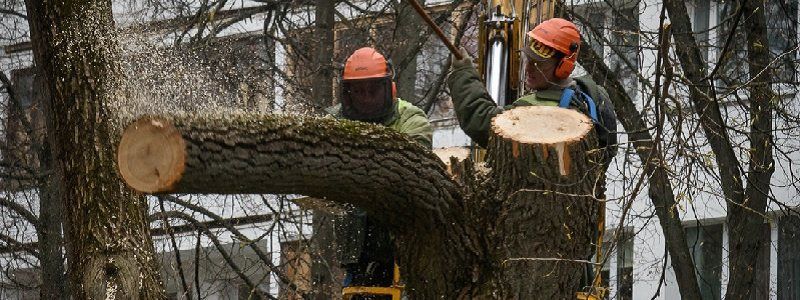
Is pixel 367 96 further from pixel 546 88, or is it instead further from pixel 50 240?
pixel 50 240

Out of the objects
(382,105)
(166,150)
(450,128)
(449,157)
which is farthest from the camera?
(450,128)

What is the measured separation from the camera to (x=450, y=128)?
81.5 feet

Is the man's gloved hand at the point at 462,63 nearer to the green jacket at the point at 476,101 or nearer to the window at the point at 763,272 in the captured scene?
the green jacket at the point at 476,101

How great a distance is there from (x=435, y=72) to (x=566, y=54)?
12.7 meters

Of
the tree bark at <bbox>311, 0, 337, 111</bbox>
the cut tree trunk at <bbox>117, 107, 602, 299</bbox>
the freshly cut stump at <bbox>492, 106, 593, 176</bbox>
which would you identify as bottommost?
the cut tree trunk at <bbox>117, 107, 602, 299</bbox>

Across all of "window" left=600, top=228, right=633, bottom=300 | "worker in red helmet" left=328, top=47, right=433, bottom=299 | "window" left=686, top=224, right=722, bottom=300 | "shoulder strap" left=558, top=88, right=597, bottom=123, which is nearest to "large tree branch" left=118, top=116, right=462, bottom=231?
"window" left=600, top=228, right=633, bottom=300

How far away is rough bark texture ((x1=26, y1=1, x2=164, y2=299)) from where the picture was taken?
12.1 m

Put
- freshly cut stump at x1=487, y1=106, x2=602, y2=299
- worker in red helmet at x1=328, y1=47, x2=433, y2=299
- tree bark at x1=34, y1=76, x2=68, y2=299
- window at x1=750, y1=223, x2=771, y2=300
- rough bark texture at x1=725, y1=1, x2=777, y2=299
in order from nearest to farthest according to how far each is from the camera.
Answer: freshly cut stump at x1=487, y1=106, x2=602, y2=299 → worker in red helmet at x1=328, y1=47, x2=433, y2=299 → rough bark texture at x1=725, y1=1, x2=777, y2=299 → window at x1=750, y1=223, x2=771, y2=300 → tree bark at x1=34, y1=76, x2=68, y2=299

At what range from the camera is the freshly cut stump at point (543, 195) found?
9289 mm

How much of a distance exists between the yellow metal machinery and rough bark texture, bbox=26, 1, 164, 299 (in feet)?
4.56

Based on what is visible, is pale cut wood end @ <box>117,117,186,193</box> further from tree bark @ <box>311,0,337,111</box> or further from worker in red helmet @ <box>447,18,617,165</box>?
tree bark @ <box>311,0,337,111</box>

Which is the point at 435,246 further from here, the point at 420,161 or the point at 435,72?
the point at 435,72

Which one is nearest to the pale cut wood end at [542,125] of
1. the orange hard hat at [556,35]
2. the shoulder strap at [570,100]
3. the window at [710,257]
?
the shoulder strap at [570,100]

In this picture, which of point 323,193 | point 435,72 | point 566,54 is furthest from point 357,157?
point 435,72
